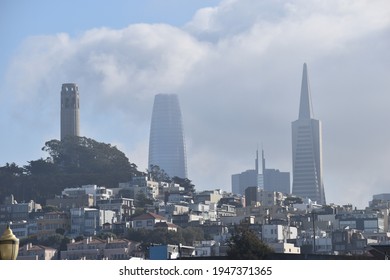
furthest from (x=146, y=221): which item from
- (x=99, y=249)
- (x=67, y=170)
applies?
(x=67, y=170)

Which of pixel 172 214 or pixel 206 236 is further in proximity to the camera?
pixel 172 214

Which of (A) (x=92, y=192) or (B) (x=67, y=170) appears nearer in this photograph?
(A) (x=92, y=192)

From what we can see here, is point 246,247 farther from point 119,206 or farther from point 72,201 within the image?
point 72,201

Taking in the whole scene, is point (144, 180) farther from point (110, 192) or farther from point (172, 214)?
point (172, 214)
